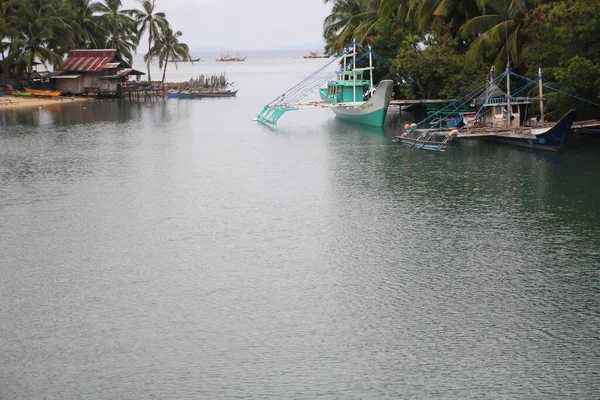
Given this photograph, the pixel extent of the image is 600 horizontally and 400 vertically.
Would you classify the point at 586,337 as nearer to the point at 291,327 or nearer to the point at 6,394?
the point at 291,327

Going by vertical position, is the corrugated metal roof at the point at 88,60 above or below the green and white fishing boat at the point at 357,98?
above

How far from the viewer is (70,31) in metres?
77.8

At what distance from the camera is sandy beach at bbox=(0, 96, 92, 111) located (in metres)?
70.2

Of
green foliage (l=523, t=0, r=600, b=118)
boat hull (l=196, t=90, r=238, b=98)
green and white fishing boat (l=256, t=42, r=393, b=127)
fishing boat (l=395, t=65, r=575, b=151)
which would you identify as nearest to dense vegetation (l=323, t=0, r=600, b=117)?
green foliage (l=523, t=0, r=600, b=118)

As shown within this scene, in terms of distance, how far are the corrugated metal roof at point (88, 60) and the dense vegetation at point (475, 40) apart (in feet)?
76.8

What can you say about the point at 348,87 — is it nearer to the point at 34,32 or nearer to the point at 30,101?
the point at 30,101

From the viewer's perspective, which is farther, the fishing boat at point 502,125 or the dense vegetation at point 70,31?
the dense vegetation at point 70,31

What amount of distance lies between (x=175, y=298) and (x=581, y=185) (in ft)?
55.6

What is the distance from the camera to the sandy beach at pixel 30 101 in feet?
230

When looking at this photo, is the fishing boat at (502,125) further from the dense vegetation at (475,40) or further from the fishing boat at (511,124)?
the dense vegetation at (475,40)

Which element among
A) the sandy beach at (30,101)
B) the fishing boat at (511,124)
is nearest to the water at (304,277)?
the fishing boat at (511,124)

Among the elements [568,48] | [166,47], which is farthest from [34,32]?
[568,48]

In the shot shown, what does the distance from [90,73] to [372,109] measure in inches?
1557

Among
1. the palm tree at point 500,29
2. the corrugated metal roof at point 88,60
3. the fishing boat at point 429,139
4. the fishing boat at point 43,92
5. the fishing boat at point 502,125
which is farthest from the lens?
the corrugated metal roof at point 88,60
